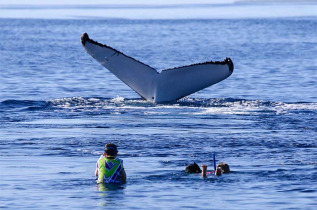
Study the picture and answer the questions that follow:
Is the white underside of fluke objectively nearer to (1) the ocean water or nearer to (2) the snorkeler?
(1) the ocean water

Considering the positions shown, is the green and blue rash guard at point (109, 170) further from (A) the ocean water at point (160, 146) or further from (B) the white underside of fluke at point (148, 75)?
(B) the white underside of fluke at point (148, 75)

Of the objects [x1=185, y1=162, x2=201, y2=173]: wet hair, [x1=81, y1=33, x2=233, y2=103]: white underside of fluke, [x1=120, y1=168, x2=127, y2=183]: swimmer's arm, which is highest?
[x1=81, y1=33, x2=233, y2=103]: white underside of fluke

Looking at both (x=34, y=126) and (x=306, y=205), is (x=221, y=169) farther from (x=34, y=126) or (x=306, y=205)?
(x=34, y=126)

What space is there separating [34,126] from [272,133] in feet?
22.3

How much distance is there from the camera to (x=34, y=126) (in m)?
28.4

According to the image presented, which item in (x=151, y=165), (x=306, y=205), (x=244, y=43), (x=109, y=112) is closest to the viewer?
(x=306, y=205)

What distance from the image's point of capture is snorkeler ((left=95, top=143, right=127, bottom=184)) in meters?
20.3

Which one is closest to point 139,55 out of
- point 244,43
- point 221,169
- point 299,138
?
point 244,43

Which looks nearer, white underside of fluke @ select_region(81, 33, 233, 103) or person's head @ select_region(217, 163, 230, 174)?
person's head @ select_region(217, 163, 230, 174)

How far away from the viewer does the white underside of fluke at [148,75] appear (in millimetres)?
29188

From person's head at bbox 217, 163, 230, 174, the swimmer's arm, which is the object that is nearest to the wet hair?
person's head at bbox 217, 163, 230, 174

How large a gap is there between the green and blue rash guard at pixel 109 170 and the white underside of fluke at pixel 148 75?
899cm

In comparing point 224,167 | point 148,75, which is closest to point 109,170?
point 224,167

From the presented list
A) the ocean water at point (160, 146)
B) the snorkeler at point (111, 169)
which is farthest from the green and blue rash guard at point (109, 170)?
the ocean water at point (160, 146)
